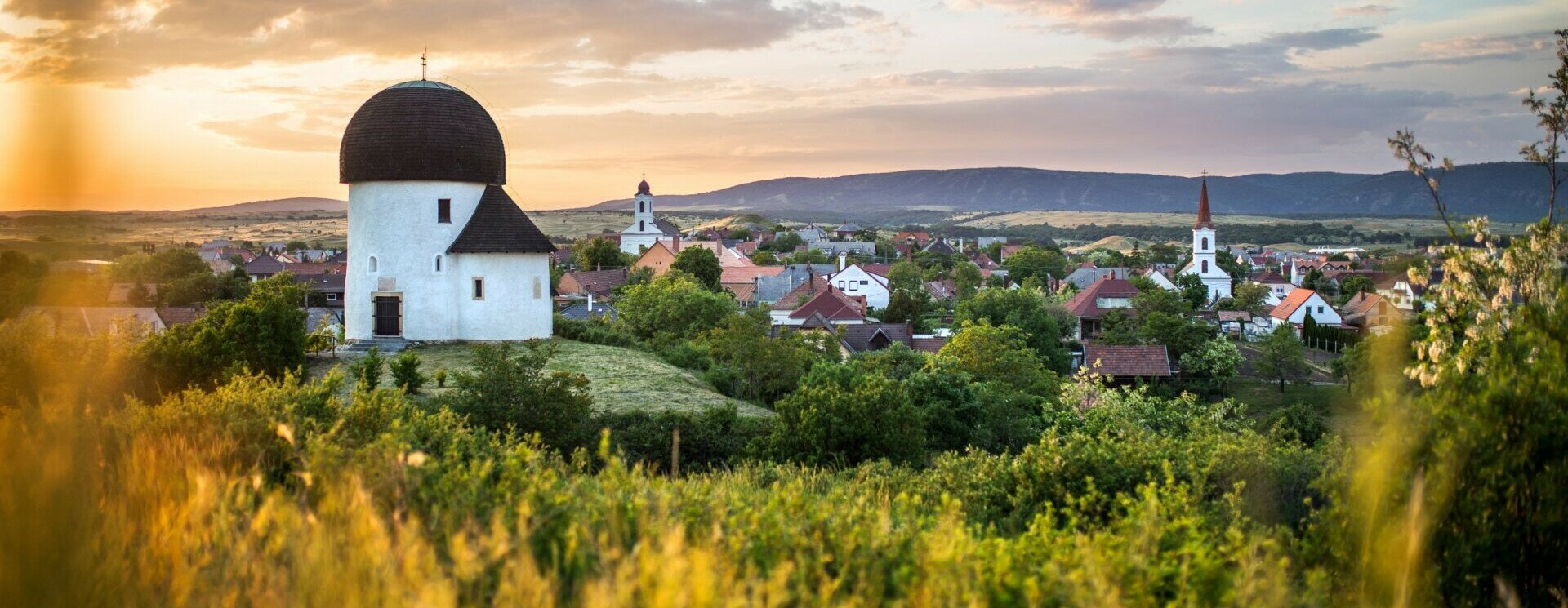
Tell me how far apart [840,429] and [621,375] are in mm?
10803

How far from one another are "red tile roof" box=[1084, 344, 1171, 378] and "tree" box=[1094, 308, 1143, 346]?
12.5ft

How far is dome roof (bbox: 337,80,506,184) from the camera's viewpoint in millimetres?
29516

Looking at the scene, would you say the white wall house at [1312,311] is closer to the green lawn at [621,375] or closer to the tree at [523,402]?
the green lawn at [621,375]

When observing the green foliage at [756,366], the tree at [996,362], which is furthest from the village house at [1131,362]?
the green foliage at [756,366]

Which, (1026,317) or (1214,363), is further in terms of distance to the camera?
(1026,317)

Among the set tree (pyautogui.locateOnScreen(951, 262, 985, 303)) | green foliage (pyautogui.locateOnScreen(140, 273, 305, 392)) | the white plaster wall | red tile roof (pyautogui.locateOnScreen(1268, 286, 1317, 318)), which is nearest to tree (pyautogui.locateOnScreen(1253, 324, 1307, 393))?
red tile roof (pyautogui.locateOnScreen(1268, 286, 1317, 318))

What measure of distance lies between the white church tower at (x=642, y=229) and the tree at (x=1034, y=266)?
Result: 37.6 m

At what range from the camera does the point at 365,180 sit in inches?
1177

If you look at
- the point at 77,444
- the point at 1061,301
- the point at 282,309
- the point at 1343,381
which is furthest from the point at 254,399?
the point at 1061,301

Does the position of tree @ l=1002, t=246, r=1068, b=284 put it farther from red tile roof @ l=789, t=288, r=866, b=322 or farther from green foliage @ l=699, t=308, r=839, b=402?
green foliage @ l=699, t=308, r=839, b=402

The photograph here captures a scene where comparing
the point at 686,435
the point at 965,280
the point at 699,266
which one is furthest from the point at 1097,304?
the point at 686,435

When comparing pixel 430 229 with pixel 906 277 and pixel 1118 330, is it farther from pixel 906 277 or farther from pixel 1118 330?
pixel 906 277

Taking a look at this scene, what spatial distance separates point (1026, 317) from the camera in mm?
56094

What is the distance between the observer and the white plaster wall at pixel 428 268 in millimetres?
29859
